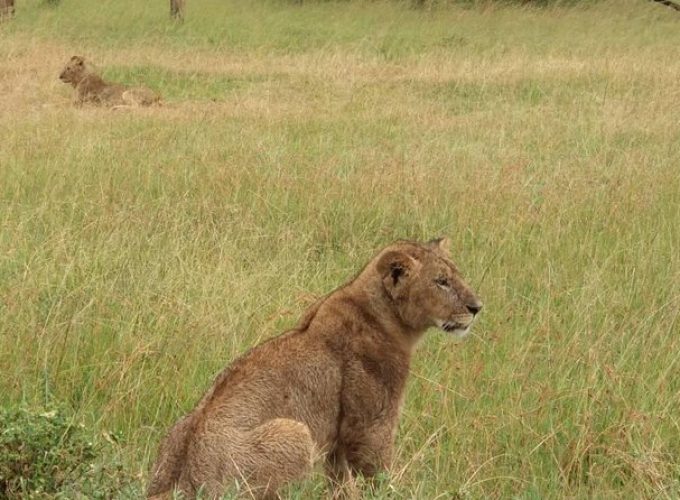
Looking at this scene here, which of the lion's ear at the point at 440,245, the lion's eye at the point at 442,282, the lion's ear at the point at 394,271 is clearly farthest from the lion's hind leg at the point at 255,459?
the lion's ear at the point at 440,245

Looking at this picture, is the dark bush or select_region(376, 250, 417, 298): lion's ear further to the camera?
select_region(376, 250, 417, 298): lion's ear

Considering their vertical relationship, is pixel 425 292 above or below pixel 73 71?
above

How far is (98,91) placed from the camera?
14.4 m

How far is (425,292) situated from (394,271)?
0.14m

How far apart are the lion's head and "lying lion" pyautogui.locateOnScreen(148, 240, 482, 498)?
11.3m

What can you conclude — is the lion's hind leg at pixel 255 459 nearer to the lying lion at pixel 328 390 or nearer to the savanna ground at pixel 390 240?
the lying lion at pixel 328 390

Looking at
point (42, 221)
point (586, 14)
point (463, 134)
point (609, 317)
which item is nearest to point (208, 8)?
point (586, 14)

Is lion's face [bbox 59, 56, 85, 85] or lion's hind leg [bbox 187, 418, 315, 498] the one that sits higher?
lion's hind leg [bbox 187, 418, 315, 498]

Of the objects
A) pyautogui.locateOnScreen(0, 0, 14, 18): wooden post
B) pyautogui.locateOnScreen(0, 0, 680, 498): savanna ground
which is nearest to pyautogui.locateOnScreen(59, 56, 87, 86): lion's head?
pyautogui.locateOnScreen(0, 0, 680, 498): savanna ground

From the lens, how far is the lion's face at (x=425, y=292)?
13.8ft

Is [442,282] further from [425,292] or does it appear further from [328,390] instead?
[328,390]

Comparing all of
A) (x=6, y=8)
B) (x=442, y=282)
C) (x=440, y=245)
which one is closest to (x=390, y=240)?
(x=440, y=245)

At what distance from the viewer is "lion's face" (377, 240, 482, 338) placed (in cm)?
421

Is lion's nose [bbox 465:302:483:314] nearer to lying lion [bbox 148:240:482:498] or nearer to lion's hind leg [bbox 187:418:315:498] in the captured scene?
lying lion [bbox 148:240:482:498]
